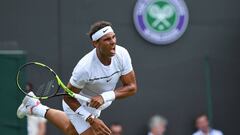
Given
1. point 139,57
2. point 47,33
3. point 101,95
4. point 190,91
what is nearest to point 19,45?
point 47,33

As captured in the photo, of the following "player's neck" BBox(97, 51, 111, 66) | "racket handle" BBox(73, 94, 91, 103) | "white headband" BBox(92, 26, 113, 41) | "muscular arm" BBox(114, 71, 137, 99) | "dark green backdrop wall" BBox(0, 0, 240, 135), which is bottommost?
"racket handle" BBox(73, 94, 91, 103)

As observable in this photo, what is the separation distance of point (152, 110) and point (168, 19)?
4.93ft

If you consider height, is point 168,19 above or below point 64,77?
above

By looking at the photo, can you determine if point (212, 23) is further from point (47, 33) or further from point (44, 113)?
point (44, 113)

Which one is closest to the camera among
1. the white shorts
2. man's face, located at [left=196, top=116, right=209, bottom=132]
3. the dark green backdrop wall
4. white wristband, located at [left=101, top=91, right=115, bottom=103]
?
white wristband, located at [left=101, top=91, right=115, bottom=103]

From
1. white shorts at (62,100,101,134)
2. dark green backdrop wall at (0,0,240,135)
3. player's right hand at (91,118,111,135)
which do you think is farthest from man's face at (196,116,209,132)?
player's right hand at (91,118,111,135)

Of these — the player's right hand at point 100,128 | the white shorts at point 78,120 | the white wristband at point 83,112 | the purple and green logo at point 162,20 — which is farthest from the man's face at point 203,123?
the player's right hand at point 100,128

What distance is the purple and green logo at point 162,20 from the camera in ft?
46.3

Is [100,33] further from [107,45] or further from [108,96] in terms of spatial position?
[108,96]

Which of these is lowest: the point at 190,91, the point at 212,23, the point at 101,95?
the point at 101,95

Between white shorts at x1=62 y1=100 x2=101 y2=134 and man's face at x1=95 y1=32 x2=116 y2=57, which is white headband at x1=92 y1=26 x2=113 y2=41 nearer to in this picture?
man's face at x1=95 y1=32 x2=116 y2=57

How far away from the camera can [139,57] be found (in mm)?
14102

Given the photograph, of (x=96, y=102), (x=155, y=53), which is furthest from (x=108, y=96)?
(x=155, y=53)

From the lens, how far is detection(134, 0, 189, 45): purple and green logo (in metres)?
14.1
